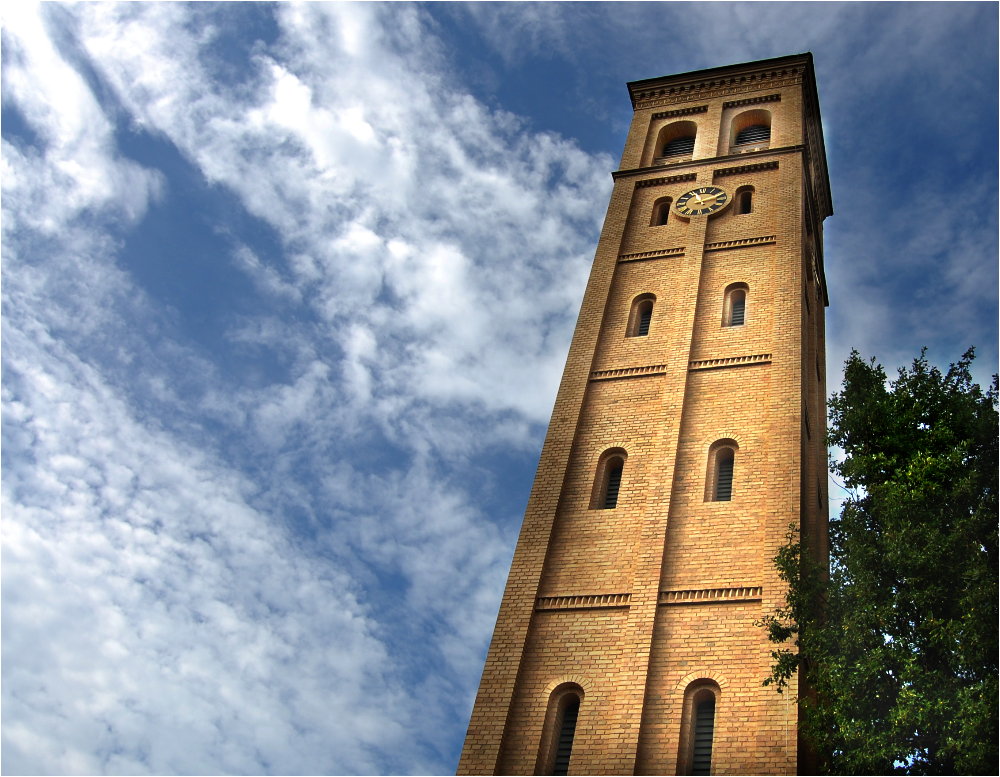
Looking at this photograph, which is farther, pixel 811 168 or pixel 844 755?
pixel 811 168

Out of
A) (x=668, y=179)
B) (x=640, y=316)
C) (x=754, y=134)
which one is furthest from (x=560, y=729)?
(x=754, y=134)

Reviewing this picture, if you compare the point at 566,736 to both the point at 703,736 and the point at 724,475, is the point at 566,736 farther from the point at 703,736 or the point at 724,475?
the point at 724,475

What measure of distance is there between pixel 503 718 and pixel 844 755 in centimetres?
542

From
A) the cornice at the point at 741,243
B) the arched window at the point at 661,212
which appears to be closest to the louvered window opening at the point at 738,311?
the cornice at the point at 741,243

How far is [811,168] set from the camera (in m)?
Result: 32.1

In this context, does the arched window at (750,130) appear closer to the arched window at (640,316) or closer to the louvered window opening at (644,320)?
the arched window at (640,316)

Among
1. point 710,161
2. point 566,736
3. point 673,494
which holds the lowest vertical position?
point 566,736

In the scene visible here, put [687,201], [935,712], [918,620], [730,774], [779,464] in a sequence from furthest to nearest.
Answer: [687,201]
[779,464]
[730,774]
[918,620]
[935,712]

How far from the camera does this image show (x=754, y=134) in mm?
32531

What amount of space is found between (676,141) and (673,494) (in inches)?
703

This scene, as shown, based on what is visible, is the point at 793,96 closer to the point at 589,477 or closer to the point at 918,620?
the point at 589,477

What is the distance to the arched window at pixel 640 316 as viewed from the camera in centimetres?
2400

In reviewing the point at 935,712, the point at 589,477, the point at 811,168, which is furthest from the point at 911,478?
the point at 811,168

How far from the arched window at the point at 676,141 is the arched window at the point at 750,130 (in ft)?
4.19
